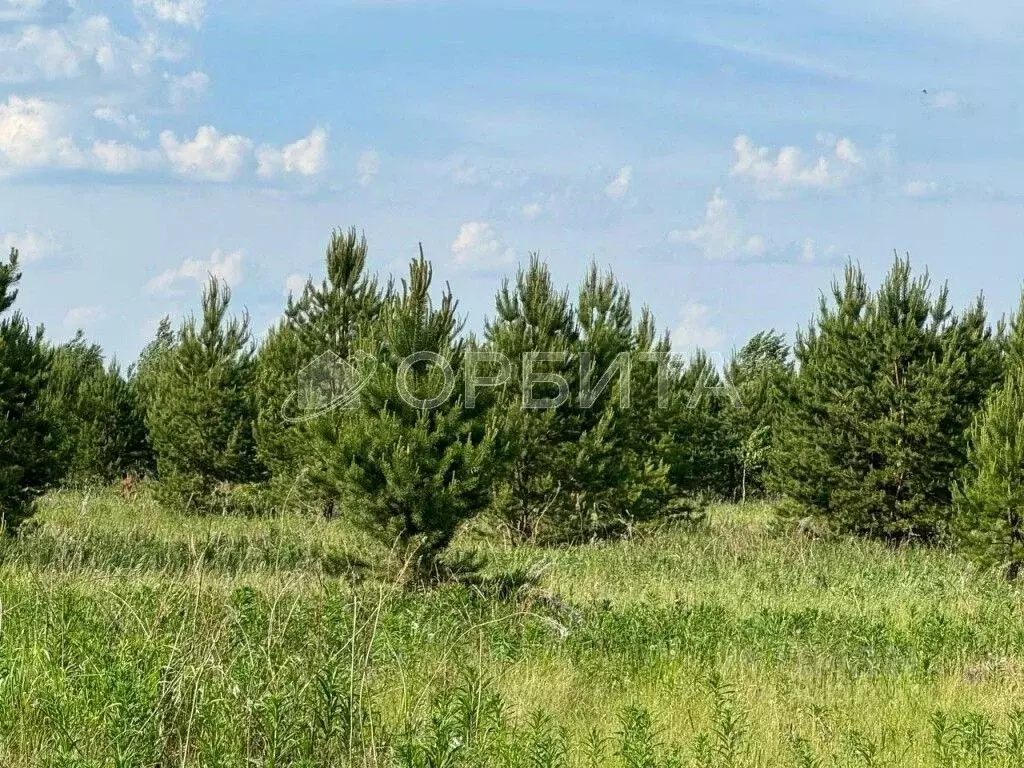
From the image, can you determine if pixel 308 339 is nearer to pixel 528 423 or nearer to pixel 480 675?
pixel 528 423

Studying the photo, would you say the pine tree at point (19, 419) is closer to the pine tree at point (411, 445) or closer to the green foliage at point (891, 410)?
the pine tree at point (411, 445)

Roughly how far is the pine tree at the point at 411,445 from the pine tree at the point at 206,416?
15.1 meters

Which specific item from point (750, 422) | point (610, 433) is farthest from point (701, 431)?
point (610, 433)

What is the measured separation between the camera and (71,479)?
110 feet

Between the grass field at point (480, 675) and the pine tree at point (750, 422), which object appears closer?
the grass field at point (480, 675)

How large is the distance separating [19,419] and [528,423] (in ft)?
31.1

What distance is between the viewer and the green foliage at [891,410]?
2286cm

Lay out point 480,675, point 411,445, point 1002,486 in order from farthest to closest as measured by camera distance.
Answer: point 1002,486 < point 411,445 < point 480,675

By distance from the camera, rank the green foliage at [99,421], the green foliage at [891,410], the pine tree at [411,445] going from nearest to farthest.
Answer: the pine tree at [411,445], the green foliage at [891,410], the green foliage at [99,421]

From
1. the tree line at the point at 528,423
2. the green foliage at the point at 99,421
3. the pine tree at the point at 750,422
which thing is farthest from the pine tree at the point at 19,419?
the pine tree at the point at 750,422

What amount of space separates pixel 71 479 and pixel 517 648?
27.7 m

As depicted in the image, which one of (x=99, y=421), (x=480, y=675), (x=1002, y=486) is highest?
(x=99, y=421)

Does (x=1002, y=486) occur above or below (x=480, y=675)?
above

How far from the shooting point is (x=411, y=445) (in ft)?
40.8
